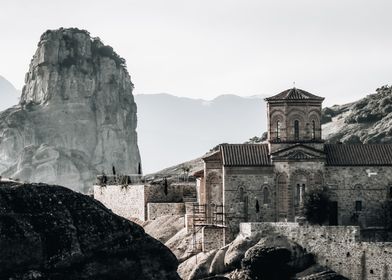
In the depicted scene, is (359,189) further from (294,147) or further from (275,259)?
(275,259)

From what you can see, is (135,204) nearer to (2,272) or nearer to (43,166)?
(2,272)

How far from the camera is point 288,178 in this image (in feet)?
219

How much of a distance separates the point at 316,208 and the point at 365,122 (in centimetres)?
4029

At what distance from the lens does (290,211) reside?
6656cm

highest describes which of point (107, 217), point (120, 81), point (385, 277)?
point (120, 81)

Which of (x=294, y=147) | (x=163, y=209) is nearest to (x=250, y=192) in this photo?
(x=294, y=147)

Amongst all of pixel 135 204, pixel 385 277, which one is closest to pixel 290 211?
pixel 385 277

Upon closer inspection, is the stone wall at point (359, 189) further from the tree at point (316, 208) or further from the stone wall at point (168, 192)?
Answer: the stone wall at point (168, 192)

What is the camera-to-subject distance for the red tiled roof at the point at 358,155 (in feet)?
218

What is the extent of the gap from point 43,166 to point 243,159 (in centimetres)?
10371

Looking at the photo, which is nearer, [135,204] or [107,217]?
[107,217]

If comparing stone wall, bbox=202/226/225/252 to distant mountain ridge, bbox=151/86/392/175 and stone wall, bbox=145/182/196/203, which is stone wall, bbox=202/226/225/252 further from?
distant mountain ridge, bbox=151/86/392/175

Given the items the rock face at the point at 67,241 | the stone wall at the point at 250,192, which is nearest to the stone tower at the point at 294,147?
the stone wall at the point at 250,192

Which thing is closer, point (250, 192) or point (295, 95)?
point (250, 192)
